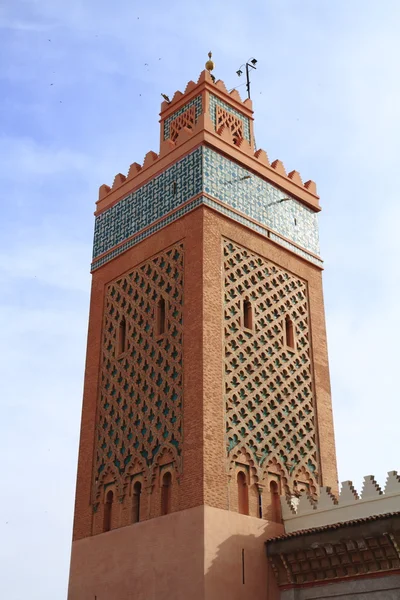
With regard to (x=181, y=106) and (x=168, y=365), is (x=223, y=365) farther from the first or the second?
(x=181, y=106)

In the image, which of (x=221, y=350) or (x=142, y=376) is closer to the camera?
(x=221, y=350)

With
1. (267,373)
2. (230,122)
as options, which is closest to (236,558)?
(267,373)

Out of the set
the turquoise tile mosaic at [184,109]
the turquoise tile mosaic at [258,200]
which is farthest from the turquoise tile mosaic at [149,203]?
the turquoise tile mosaic at [184,109]

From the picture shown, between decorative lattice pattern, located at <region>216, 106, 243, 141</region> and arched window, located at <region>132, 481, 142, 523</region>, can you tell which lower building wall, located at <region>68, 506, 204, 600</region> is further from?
decorative lattice pattern, located at <region>216, 106, 243, 141</region>

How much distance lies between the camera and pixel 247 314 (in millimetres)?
9570

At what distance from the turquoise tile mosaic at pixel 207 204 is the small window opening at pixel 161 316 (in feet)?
3.56

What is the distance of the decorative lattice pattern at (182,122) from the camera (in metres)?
11.0

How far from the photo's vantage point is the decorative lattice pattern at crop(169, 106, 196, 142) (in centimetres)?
1097

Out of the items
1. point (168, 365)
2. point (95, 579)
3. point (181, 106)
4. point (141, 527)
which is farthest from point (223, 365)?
point (181, 106)

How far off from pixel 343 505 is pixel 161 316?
10.3 ft

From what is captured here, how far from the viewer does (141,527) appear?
27.6 ft

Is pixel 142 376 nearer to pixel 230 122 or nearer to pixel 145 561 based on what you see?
pixel 145 561

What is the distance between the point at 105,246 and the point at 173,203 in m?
1.49

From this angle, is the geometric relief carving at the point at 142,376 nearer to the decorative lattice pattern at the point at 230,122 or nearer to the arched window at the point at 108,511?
the arched window at the point at 108,511
